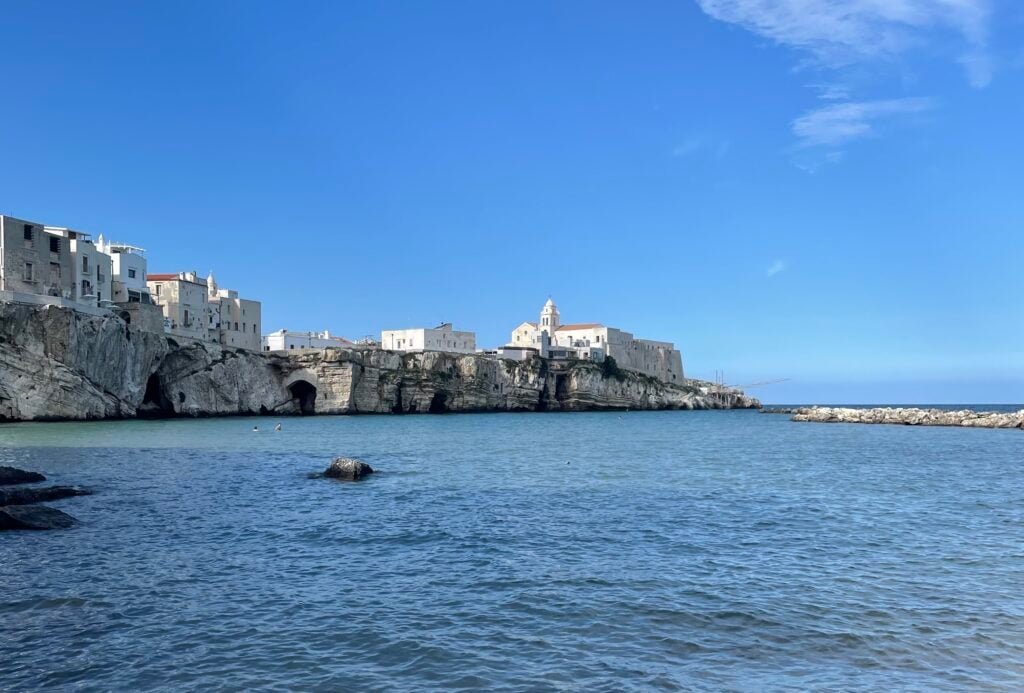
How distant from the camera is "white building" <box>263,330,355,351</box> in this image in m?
108

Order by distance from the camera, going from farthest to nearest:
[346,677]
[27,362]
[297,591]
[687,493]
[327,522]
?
[27,362]
[687,493]
[327,522]
[297,591]
[346,677]

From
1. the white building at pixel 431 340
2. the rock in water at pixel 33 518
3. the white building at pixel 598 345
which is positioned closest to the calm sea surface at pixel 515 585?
the rock in water at pixel 33 518

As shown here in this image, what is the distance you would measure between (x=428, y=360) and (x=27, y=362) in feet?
172

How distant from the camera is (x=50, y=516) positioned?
18094mm

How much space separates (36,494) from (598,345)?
381 feet

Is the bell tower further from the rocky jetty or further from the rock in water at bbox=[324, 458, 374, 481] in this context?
the rock in water at bbox=[324, 458, 374, 481]

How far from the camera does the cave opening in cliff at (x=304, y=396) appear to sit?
295 ft

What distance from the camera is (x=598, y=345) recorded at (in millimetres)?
133625

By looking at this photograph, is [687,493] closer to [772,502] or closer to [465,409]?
[772,502]

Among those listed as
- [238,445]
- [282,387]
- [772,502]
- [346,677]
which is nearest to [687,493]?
[772,502]

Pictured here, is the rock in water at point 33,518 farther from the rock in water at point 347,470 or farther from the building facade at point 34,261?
the building facade at point 34,261

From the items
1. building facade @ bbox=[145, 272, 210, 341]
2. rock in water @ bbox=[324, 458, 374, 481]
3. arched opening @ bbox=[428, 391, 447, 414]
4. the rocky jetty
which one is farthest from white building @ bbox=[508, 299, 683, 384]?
rock in water @ bbox=[324, 458, 374, 481]

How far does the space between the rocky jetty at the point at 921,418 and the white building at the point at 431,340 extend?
5227 centimetres

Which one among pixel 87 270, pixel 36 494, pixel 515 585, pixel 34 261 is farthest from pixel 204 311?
pixel 515 585
